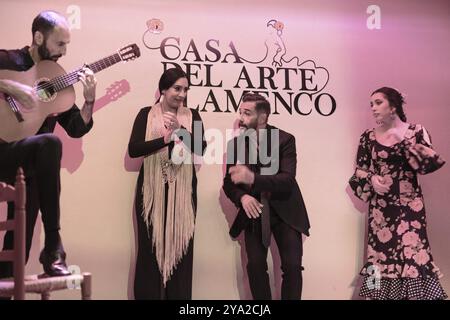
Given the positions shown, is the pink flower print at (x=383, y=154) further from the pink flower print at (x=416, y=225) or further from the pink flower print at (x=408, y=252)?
the pink flower print at (x=408, y=252)

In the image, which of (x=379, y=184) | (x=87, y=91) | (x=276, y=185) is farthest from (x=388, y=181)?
(x=87, y=91)

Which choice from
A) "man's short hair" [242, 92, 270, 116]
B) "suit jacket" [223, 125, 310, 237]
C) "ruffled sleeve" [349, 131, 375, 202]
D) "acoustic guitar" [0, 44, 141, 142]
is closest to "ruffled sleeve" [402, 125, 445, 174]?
"ruffled sleeve" [349, 131, 375, 202]

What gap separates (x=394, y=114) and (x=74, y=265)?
2051 millimetres

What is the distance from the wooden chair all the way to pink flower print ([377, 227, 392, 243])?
1754 millimetres

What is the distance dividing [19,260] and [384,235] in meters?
2.08

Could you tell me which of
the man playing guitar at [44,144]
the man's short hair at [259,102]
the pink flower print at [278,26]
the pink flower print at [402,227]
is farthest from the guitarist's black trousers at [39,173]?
the pink flower print at [402,227]

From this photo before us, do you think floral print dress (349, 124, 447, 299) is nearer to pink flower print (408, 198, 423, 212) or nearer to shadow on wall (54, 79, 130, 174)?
pink flower print (408, 198, 423, 212)

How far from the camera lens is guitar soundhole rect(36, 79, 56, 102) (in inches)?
137

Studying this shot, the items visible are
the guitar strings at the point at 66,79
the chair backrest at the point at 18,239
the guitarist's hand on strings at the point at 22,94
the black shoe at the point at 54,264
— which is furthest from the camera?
the guitar strings at the point at 66,79

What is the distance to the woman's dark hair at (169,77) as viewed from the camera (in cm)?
384

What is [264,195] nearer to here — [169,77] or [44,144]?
[169,77]

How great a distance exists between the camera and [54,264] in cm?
303
